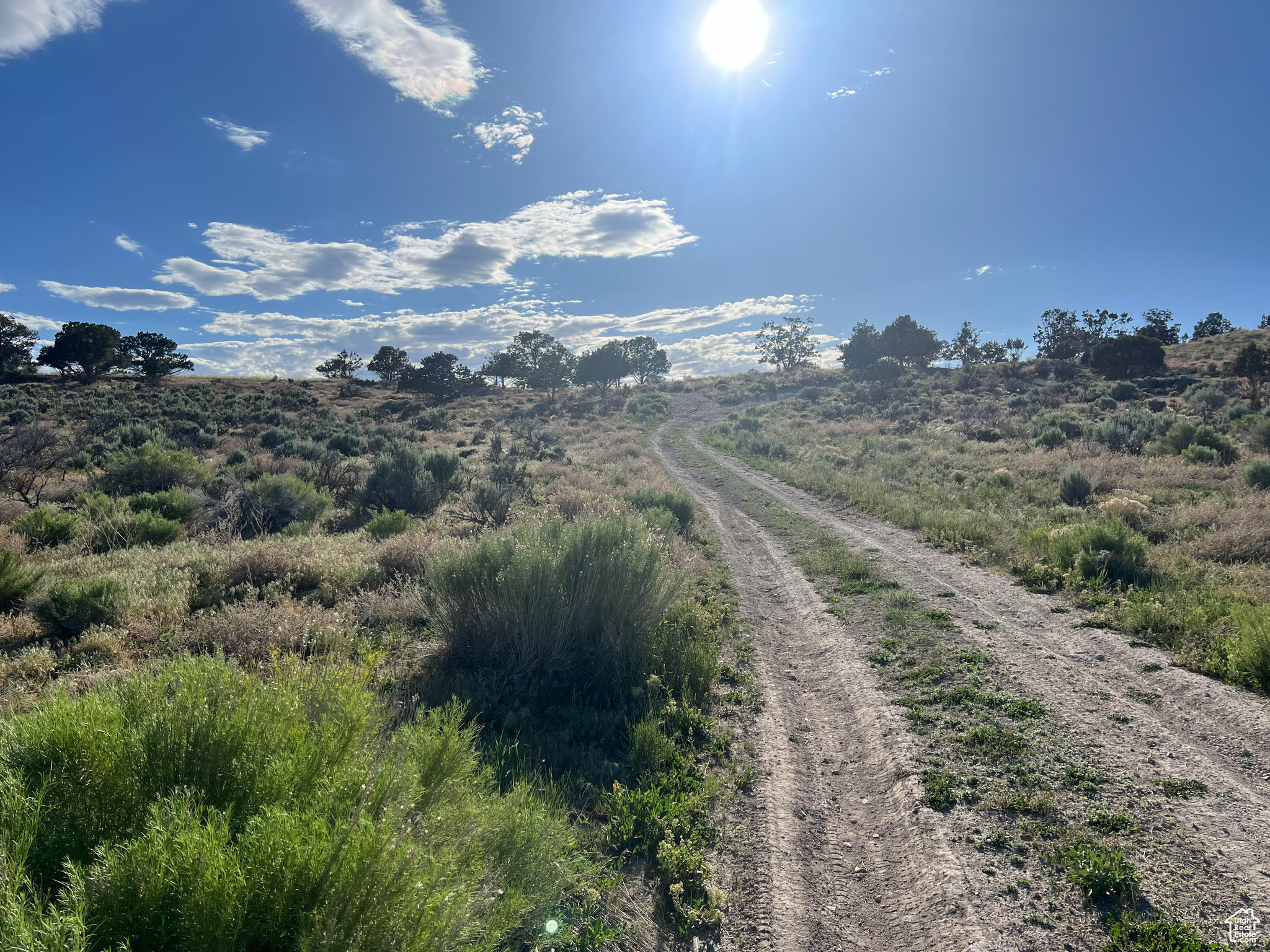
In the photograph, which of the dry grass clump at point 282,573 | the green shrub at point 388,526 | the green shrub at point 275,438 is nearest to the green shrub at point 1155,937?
the dry grass clump at point 282,573

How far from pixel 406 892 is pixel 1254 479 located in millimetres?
18315

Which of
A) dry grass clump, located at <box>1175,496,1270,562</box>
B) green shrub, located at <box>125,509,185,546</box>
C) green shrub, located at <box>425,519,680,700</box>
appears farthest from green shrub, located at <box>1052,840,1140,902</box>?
green shrub, located at <box>125,509,185,546</box>

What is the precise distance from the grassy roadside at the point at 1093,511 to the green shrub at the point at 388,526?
10.8 m

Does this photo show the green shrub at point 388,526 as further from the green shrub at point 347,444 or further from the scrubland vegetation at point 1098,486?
the green shrub at point 347,444

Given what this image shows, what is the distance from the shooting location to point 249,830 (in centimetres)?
183

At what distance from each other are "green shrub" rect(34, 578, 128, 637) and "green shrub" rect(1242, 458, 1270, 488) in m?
20.5

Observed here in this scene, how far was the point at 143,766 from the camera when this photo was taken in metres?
2.28

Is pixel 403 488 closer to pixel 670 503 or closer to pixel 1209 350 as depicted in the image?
pixel 670 503

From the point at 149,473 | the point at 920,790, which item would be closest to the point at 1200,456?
the point at 920,790

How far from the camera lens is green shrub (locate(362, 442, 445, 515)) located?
45.6ft

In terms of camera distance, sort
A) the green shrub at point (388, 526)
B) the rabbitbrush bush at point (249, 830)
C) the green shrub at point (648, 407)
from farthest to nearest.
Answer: the green shrub at point (648, 407) → the green shrub at point (388, 526) → the rabbitbrush bush at point (249, 830)

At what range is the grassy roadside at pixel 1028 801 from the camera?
10.5 ft

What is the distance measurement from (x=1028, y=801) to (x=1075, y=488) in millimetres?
12769

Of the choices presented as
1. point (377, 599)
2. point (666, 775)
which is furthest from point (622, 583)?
point (377, 599)
